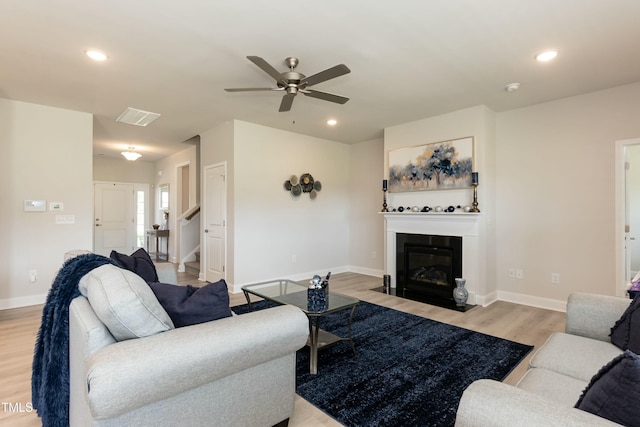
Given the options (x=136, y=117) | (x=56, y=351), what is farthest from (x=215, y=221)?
(x=56, y=351)

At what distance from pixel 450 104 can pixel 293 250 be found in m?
3.30

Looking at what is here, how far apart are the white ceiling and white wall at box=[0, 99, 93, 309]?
1.00 ft

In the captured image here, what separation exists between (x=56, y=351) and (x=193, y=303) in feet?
2.38

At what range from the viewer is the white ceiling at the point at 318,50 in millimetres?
2195

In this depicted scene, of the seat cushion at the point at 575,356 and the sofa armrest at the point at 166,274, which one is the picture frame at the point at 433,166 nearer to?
the seat cushion at the point at 575,356

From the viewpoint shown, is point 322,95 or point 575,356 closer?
point 575,356

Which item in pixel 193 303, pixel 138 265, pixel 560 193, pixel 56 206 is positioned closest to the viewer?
pixel 193 303

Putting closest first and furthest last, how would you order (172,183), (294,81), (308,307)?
1. (308,307)
2. (294,81)
3. (172,183)

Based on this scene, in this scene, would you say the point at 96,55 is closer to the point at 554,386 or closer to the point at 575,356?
the point at 554,386

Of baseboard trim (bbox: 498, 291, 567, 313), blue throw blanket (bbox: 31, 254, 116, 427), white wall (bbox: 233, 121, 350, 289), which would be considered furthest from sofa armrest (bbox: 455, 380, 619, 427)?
white wall (bbox: 233, 121, 350, 289)

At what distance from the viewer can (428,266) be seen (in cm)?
468

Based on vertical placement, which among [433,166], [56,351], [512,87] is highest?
[512,87]

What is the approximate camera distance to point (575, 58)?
2871 millimetres

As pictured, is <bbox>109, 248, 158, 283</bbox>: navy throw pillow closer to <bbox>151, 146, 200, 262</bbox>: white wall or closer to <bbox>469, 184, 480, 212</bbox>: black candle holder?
<bbox>469, 184, 480, 212</bbox>: black candle holder
